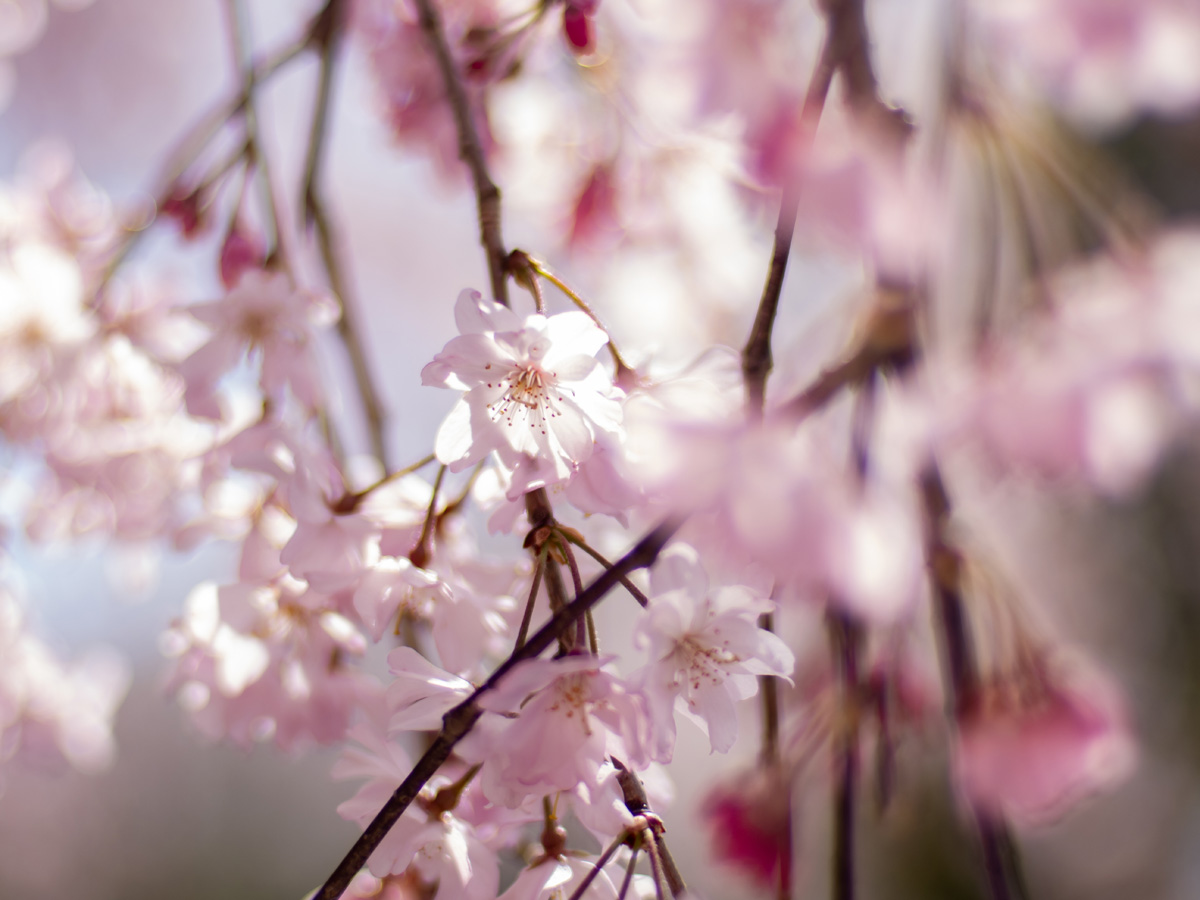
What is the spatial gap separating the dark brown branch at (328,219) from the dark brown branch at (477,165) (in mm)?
161

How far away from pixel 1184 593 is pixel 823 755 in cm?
408

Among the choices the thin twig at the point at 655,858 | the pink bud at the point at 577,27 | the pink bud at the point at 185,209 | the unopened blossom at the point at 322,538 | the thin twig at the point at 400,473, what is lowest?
the thin twig at the point at 655,858

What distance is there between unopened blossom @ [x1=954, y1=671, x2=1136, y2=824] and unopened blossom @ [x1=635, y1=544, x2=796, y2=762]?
0.38ft

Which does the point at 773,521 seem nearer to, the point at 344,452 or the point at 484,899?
the point at 484,899

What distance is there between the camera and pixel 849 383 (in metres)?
0.34

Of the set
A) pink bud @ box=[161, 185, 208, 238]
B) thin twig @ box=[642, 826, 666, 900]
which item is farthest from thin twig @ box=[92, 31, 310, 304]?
thin twig @ box=[642, 826, 666, 900]

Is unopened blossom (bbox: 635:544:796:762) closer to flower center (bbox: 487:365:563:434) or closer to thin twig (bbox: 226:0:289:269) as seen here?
flower center (bbox: 487:365:563:434)

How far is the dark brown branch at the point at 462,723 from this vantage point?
1.05ft

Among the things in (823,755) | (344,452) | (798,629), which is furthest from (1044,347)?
(798,629)

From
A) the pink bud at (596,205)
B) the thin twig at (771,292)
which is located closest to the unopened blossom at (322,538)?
the thin twig at (771,292)

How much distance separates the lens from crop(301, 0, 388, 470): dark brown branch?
74 cm

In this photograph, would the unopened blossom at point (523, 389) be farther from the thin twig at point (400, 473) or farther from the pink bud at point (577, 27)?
the pink bud at point (577, 27)

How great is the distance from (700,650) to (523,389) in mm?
159

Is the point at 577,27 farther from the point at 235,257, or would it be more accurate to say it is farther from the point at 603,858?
the point at 603,858
